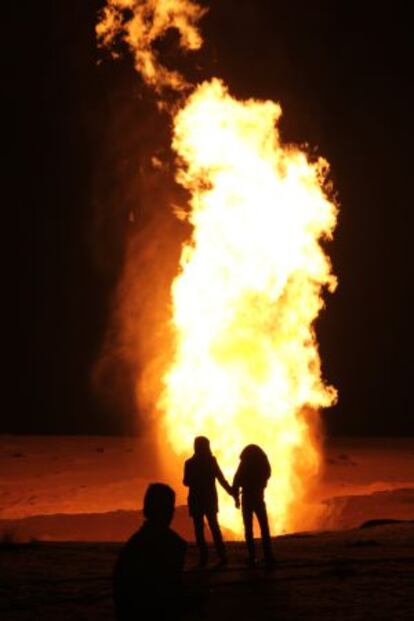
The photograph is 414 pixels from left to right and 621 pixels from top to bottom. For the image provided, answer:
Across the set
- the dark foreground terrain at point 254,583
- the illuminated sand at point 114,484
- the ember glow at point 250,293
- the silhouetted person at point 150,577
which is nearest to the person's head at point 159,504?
the silhouetted person at point 150,577

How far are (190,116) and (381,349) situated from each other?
31907 mm

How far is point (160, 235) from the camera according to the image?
21172mm

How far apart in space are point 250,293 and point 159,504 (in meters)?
13.7

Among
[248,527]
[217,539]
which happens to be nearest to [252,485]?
Answer: [248,527]

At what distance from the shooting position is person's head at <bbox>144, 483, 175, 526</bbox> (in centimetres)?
378

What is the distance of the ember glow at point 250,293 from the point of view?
17203mm

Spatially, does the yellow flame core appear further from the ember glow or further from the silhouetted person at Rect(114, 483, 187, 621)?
the silhouetted person at Rect(114, 483, 187, 621)

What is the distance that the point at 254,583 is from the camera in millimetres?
7883

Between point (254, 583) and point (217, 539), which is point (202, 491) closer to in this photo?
point (217, 539)

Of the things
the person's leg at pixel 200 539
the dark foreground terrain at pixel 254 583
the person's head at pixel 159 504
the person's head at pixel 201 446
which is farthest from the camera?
the person's head at pixel 201 446

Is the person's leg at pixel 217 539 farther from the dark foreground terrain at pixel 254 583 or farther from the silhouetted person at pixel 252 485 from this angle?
the silhouetted person at pixel 252 485

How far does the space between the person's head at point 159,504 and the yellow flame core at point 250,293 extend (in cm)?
1327

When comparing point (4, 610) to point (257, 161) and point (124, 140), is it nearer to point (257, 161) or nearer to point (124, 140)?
point (257, 161)

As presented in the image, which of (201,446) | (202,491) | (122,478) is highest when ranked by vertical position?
(122,478)
